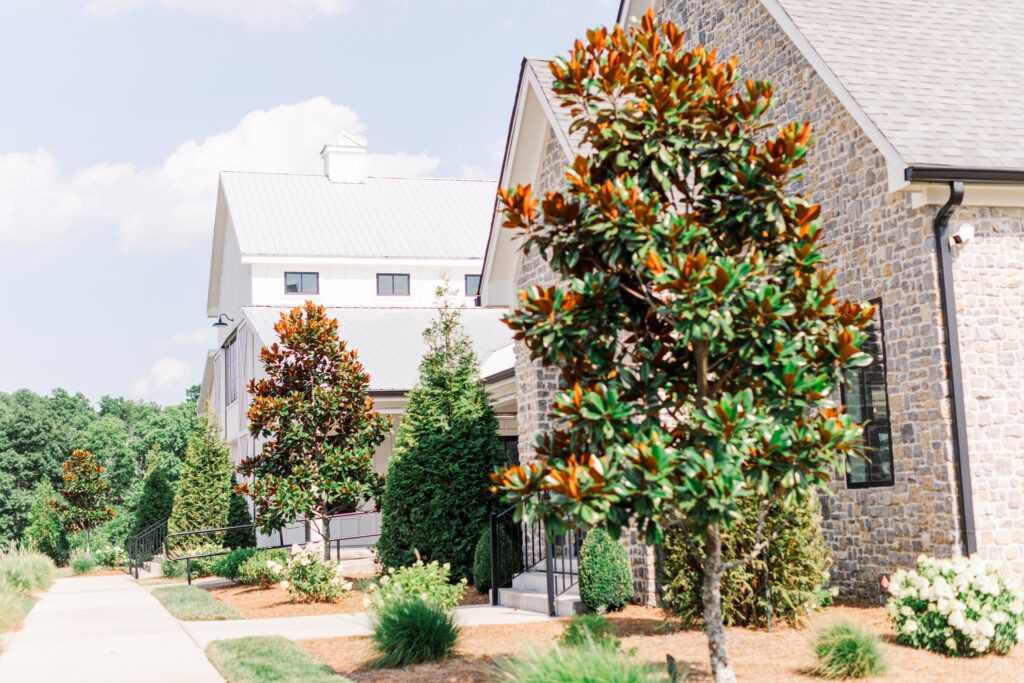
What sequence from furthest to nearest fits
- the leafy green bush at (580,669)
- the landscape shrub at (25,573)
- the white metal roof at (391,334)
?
1. the white metal roof at (391,334)
2. the landscape shrub at (25,573)
3. the leafy green bush at (580,669)

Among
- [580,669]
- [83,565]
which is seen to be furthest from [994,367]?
[83,565]

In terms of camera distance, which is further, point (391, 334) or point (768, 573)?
point (391, 334)

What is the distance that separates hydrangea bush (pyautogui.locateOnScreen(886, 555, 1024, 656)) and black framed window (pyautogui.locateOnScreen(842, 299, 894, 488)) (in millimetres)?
2651

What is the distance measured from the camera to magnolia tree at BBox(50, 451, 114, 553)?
36188 mm

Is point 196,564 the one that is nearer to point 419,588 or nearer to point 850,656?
point 419,588

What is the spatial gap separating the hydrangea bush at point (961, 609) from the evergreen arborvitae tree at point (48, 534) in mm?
34295

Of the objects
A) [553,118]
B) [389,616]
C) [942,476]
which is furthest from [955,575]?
[553,118]

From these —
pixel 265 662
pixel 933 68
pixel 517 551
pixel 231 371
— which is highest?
pixel 933 68

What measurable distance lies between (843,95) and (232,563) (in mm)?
14511

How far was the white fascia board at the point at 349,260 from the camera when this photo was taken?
30562 millimetres

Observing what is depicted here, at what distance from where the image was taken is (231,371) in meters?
32.4

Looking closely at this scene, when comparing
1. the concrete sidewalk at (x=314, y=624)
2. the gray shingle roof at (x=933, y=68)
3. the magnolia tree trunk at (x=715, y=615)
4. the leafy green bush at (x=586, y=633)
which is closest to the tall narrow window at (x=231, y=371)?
the concrete sidewalk at (x=314, y=624)

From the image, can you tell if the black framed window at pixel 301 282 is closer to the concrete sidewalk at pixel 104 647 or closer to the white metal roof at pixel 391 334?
the white metal roof at pixel 391 334

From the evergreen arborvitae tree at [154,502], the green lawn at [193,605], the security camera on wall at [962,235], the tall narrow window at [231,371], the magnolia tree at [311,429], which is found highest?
the tall narrow window at [231,371]
